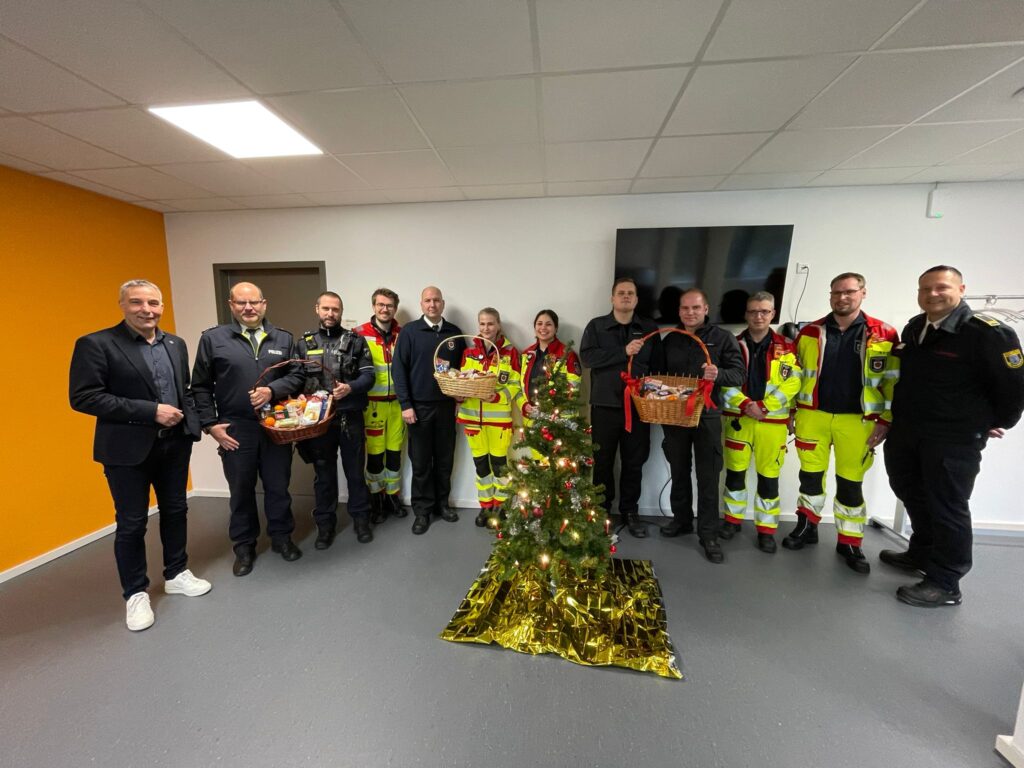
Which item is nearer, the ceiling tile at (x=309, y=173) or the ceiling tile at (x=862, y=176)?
the ceiling tile at (x=309, y=173)

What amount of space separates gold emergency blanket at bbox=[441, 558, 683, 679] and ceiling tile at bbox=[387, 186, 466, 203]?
2.66 meters

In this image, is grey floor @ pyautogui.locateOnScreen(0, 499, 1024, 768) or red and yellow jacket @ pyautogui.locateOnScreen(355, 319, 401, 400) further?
red and yellow jacket @ pyautogui.locateOnScreen(355, 319, 401, 400)

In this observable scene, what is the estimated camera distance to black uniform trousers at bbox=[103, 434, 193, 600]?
6.22 ft

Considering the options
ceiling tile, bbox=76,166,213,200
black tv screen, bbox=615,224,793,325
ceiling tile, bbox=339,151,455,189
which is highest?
ceiling tile, bbox=339,151,455,189

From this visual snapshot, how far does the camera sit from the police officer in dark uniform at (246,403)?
2.18 m

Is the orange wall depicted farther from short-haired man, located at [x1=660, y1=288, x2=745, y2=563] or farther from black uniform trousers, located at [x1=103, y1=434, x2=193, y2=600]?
short-haired man, located at [x1=660, y1=288, x2=745, y2=563]

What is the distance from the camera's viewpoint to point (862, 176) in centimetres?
255

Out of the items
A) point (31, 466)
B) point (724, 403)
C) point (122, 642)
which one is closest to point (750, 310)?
point (724, 403)

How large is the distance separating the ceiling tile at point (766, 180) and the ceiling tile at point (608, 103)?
3.43 feet

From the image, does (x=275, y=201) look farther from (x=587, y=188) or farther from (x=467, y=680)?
(x=467, y=680)

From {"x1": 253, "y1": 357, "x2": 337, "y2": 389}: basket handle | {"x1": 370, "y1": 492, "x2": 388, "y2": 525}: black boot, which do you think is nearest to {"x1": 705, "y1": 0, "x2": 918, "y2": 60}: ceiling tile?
{"x1": 253, "y1": 357, "x2": 337, "y2": 389}: basket handle

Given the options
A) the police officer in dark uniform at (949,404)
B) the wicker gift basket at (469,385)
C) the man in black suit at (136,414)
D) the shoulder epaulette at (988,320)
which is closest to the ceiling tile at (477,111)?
the wicker gift basket at (469,385)

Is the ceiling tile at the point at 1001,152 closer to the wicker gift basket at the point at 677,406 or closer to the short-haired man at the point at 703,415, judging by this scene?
the short-haired man at the point at 703,415

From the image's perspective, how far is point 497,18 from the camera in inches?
49.4
